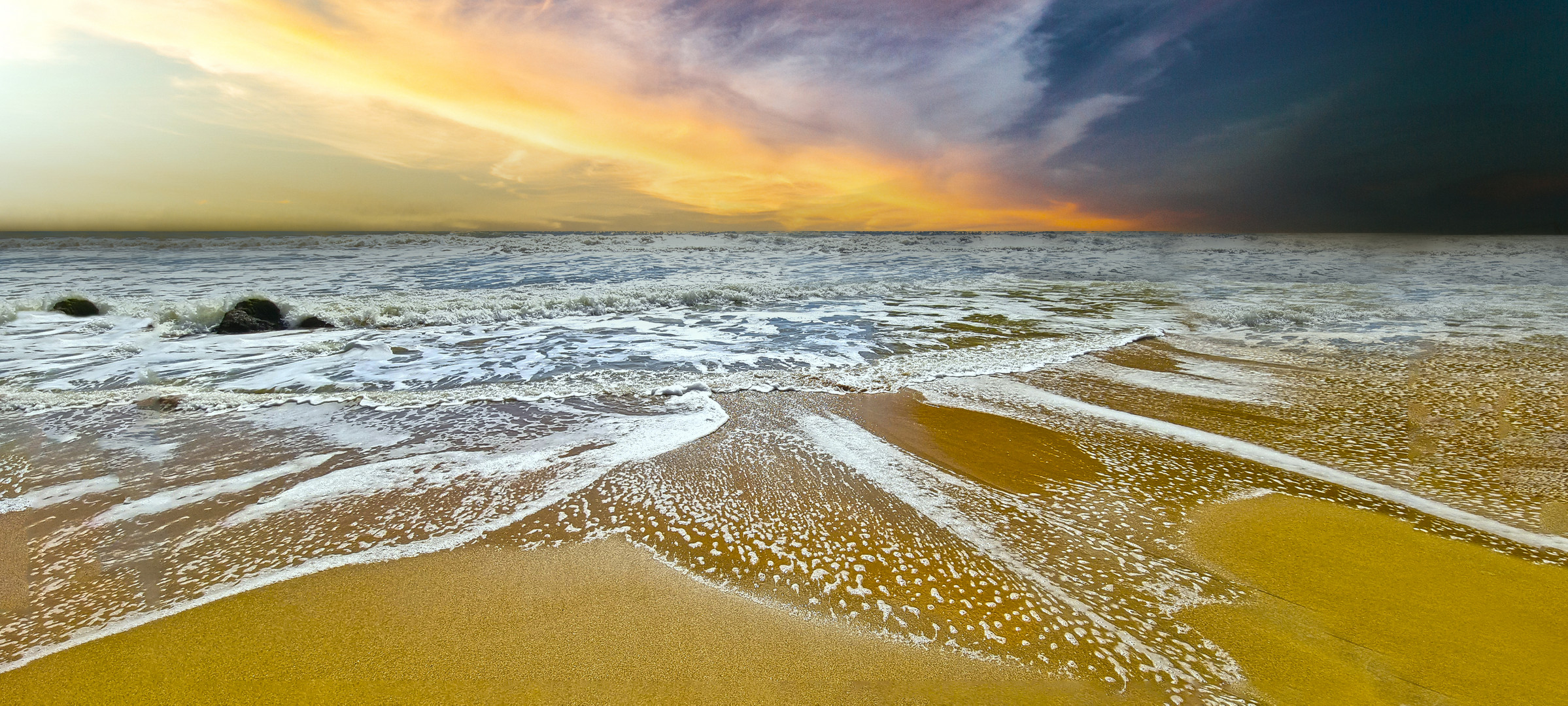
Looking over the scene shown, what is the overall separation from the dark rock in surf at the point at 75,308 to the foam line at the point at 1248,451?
1466 cm

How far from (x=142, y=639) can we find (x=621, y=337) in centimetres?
643

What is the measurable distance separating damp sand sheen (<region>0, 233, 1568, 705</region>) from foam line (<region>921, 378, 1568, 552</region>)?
0.03 metres

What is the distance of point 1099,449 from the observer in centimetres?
364

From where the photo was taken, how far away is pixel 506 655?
1.83m

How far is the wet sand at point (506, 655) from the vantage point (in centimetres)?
168

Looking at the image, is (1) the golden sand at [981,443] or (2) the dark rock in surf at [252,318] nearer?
(1) the golden sand at [981,443]

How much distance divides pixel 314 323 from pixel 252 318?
2.46ft

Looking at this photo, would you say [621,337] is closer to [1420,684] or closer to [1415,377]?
[1420,684]

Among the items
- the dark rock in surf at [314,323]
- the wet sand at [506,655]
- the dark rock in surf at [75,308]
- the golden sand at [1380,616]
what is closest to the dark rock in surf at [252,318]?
the dark rock in surf at [314,323]

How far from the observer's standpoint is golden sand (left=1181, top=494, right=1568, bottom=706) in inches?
66.1

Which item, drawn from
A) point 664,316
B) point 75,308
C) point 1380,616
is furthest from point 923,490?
point 75,308

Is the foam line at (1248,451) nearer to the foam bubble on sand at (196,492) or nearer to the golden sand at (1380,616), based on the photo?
the golden sand at (1380,616)

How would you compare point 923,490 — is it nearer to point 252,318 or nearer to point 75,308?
point 252,318

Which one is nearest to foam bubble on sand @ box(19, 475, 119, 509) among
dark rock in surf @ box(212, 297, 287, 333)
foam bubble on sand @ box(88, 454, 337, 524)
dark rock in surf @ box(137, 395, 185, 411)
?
foam bubble on sand @ box(88, 454, 337, 524)
